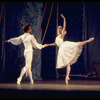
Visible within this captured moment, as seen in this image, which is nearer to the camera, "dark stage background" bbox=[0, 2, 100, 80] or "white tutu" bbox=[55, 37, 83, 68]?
"white tutu" bbox=[55, 37, 83, 68]

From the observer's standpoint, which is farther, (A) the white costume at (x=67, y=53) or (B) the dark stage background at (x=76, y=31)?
(B) the dark stage background at (x=76, y=31)

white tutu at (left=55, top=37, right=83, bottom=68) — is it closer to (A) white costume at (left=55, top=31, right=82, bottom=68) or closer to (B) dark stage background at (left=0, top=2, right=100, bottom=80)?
(A) white costume at (left=55, top=31, right=82, bottom=68)

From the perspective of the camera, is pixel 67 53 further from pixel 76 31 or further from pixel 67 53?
pixel 76 31

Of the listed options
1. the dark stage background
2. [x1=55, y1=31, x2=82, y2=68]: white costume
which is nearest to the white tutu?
[x1=55, y1=31, x2=82, y2=68]: white costume

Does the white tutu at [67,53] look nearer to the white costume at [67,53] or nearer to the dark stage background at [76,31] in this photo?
the white costume at [67,53]

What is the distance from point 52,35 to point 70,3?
143 centimetres

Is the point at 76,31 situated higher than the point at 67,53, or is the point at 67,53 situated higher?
the point at 76,31

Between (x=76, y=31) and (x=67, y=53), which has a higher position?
(x=76, y=31)

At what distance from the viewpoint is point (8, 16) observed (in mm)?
8289

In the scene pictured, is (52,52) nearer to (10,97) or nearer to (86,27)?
(86,27)

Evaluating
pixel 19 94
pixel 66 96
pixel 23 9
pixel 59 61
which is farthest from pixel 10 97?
pixel 23 9

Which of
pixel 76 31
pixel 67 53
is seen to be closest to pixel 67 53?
pixel 67 53

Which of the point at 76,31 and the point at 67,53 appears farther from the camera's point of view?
the point at 76,31

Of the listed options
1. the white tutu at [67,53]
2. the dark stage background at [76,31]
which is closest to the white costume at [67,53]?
the white tutu at [67,53]
